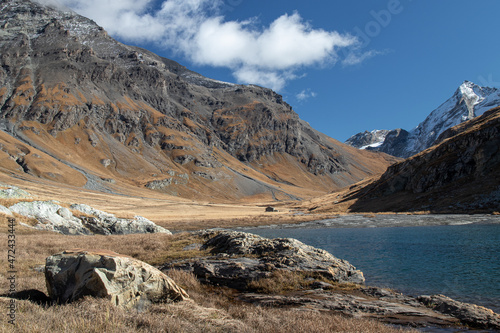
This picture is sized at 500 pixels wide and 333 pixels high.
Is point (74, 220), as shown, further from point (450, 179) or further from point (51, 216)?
point (450, 179)

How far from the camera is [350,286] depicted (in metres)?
16.2

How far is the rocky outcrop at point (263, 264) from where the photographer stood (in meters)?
16.5

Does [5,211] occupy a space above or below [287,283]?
above

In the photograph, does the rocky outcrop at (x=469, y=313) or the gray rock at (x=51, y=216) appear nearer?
the rocky outcrop at (x=469, y=313)

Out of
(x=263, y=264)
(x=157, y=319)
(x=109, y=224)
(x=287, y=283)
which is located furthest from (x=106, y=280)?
(x=109, y=224)

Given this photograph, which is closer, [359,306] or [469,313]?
[469,313]

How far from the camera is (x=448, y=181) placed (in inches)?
3467

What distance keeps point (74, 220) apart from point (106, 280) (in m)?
33.1

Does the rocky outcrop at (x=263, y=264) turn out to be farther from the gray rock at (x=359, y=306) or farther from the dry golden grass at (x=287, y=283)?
the gray rock at (x=359, y=306)

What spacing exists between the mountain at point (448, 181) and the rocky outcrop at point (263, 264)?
68.6m

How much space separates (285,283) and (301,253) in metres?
3.90

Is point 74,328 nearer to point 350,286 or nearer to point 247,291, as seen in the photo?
point 247,291

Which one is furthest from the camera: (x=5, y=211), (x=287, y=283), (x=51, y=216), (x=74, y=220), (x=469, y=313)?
(x=74, y=220)

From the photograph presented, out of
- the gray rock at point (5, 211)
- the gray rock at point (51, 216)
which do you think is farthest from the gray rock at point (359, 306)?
the gray rock at point (5, 211)
